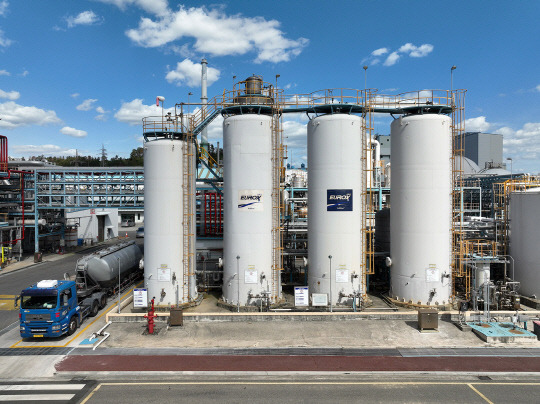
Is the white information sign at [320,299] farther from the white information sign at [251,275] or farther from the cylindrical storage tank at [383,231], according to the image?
the cylindrical storage tank at [383,231]

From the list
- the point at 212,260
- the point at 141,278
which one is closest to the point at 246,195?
the point at 212,260

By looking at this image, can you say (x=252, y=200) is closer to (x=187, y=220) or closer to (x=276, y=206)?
(x=276, y=206)

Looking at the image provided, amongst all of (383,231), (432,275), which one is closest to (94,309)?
(432,275)

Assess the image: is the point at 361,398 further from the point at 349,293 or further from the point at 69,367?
the point at 69,367

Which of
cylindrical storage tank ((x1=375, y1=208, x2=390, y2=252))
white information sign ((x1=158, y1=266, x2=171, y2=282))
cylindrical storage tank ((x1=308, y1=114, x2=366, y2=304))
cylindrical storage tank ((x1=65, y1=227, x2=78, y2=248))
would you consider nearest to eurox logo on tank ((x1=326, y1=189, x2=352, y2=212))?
cylindrical storage tank ((x1=308, y1=114, x2=366, y2=304))

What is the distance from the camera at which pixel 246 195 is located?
757 inches

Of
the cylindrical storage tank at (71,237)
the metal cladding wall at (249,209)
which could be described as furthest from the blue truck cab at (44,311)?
the cylindrical storage tank at (71,237)

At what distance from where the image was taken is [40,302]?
49.6 ft

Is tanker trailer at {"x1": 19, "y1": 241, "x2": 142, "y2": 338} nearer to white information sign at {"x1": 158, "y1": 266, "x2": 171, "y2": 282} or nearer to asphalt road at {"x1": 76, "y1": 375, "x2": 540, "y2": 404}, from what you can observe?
white information sign at {"x1": 158, "y1": 266, "x2": 171, "y2": 282}

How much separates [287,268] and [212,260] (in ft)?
16.5

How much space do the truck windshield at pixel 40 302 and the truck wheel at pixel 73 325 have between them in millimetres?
1358

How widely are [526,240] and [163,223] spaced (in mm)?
21002

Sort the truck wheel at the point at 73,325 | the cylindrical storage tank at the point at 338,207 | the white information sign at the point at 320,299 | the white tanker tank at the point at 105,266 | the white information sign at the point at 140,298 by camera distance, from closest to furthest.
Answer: the truck wheel at the point at 73,325 < the white information sign at the point at 140,298 < the white information sign at the point at 320,299 < the cylindrical storage tank at the point at 338,207 < the white tanker tank at the point at 105,266

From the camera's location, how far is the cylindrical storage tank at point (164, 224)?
19219 mm
